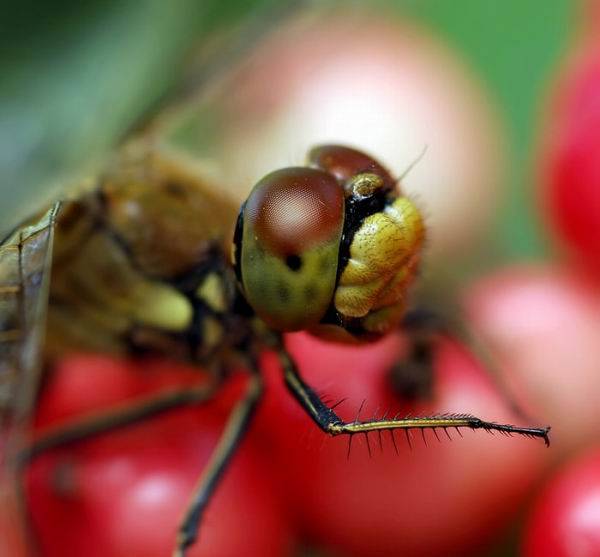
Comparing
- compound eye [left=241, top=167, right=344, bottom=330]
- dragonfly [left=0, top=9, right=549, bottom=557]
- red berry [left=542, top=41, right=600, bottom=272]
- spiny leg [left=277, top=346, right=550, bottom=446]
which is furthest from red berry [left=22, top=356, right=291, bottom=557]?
red berry [left=542, top=41, right=600, bottom=272]

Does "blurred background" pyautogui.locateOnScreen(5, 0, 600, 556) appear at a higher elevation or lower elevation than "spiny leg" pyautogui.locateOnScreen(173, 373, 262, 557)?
higher

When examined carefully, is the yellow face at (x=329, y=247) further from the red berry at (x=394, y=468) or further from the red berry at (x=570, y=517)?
the red berry at (x=570, y=517)

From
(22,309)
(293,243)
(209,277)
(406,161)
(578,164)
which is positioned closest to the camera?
(293,243)

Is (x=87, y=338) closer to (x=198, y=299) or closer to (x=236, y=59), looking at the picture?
(x=198, y=299)

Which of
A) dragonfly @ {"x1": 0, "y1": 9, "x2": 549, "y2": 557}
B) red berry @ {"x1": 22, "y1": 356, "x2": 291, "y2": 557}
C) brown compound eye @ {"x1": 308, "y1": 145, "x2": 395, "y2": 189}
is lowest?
red berry @ {"x1": 22, "y1": 356, "x2": 291, "y2": 557}

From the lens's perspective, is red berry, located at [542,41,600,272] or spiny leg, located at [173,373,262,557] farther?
red berry, located at [542,41,600,272]

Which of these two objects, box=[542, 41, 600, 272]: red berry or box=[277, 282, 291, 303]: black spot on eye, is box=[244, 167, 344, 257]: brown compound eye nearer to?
box=[277, 282, 291, 303]: black spot on eye

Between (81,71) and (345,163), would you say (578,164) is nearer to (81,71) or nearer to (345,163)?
(345,163)

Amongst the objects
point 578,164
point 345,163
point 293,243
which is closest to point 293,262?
point 293,243
